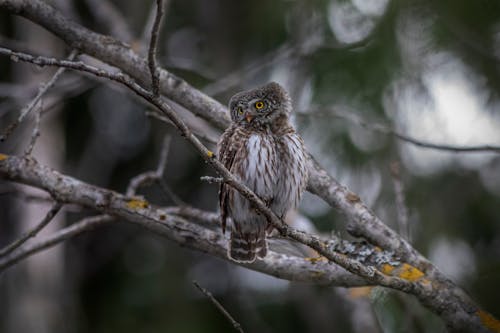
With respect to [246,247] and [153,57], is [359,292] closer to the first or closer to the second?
[246,247]

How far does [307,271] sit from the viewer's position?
361 centimetres

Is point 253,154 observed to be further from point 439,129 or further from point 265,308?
point 265,308

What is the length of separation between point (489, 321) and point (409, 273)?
1.68ft

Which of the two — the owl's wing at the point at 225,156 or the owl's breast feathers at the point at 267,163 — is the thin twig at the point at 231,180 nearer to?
the owl's breast feathers at the point at 267,163

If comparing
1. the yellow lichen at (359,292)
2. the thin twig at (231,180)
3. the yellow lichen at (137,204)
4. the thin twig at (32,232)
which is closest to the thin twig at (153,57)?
the thin twig at (231,180)

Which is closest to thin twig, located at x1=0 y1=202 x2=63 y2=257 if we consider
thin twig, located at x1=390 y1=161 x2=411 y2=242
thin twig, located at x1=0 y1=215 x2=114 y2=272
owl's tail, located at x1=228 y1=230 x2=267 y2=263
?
thin twig, located at x1=0 y1=215 x2=114 y2=272

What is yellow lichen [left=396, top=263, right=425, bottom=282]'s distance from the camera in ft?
11.5

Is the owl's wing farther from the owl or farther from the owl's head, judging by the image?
the owl's head

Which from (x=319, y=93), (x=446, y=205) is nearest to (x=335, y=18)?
(x=319, y=93)

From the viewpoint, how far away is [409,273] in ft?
11.6

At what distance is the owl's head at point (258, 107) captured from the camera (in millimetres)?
4172

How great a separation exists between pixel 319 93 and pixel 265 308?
3.07 metres

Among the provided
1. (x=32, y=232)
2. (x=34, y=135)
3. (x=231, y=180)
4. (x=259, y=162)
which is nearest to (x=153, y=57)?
(x=231, y=180)

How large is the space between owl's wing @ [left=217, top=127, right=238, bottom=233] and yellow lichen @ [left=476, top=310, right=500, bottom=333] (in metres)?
1.75
